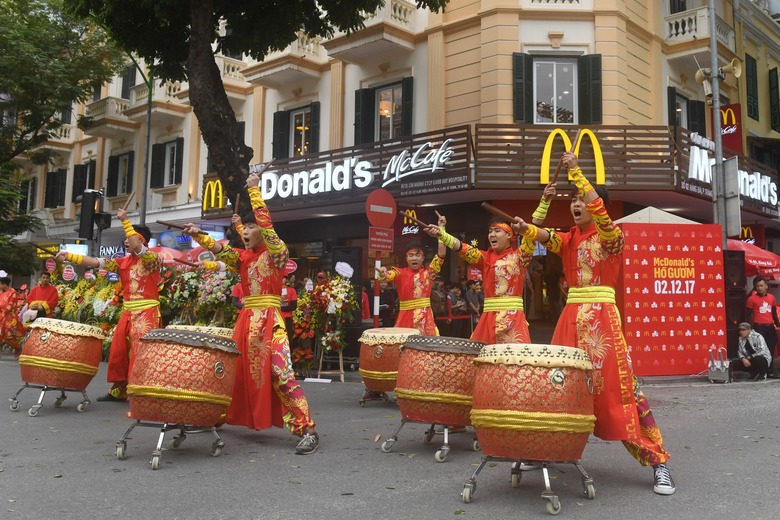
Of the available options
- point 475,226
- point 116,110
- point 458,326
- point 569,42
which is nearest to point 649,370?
point 458,326

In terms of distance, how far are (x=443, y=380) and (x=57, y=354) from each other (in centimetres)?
482

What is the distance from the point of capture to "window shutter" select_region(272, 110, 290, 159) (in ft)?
71.4

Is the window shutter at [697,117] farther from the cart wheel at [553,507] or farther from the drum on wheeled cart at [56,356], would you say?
the cart wheel at [553,507]

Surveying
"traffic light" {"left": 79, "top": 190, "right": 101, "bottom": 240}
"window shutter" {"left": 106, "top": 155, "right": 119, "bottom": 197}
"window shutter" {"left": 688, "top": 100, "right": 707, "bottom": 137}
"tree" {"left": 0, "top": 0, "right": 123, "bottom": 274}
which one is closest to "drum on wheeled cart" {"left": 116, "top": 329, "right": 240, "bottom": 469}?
"traffic light" {"left": 79, "top": 190, "right": 101, "bottom": 240}

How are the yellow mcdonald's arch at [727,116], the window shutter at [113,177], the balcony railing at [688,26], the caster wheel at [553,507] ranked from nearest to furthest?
1. the caster wheel at [553,507]
2. the balcony railing at [688,26]
3. the yellow mcdonald's arch at [727,116]
4. the window shutter at [113,177]

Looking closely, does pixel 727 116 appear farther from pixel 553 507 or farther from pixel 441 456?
pixel 553 507

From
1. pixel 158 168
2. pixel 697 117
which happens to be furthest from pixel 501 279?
pixel 158 168

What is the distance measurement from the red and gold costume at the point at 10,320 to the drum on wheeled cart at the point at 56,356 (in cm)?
752

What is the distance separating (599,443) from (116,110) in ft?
83.6

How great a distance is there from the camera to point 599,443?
660 centimetres

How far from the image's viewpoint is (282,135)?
21828 millimetres

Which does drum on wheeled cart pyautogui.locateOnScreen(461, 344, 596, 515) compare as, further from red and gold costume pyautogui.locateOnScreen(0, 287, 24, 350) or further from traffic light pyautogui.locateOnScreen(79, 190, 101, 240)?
red and gold costume pyautogui.locateOnScreen(0, 287, 24, 350)

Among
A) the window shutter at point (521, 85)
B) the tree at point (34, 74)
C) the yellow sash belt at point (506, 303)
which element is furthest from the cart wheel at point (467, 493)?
the tree at point (34, 74)

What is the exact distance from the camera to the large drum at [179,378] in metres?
5.61
